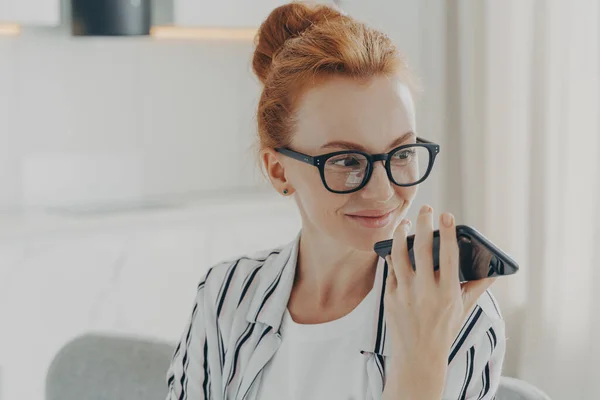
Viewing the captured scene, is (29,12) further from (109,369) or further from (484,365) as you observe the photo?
(484,365)

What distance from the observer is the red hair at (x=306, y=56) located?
45.4 inches

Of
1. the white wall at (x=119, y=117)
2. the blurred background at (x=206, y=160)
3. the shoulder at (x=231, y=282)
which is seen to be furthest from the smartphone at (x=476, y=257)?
the white wall at (x=119, y=117)

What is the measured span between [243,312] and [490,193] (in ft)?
4.04

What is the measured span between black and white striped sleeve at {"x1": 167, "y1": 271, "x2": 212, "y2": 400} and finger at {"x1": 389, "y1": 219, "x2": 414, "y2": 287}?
46 centimetres

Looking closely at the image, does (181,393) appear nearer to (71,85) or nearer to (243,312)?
(243,312)

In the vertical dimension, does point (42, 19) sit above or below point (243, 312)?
above

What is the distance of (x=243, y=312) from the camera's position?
1354 mm

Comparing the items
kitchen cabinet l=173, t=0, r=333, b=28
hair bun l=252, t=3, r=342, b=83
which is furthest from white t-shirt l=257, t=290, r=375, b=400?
kitchen cabinet l=173, t=0, r=333, b=28

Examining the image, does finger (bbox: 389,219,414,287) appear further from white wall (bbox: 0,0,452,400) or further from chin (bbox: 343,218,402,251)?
white wall (bbox: 0,0,452,400)

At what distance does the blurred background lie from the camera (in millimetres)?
2207

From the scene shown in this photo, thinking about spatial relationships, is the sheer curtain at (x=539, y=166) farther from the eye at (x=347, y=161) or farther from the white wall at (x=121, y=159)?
the eye at (x=347, y=161)

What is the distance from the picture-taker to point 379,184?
1078mm

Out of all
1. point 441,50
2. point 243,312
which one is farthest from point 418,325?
point 441,50

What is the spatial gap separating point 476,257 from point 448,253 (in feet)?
0.10
